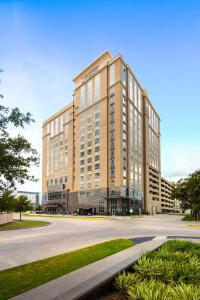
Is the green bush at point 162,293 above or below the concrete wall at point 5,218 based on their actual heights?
above


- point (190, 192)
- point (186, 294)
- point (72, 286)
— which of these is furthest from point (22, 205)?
point (186, 294)

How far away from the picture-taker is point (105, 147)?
3706 inches

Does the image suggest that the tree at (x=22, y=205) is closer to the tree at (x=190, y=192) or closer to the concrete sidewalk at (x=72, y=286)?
the tree at (x=190, y=192)

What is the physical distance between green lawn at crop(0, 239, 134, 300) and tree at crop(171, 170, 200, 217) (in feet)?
135

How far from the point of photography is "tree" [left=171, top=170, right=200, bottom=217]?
52150mm

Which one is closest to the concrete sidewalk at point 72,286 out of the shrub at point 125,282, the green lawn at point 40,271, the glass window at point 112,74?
the shrub at point 125,282

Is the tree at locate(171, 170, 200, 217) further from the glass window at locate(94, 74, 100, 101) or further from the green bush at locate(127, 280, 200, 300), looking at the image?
the glass window at locate(94, 74, 100, 101)

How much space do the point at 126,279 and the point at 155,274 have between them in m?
0.99

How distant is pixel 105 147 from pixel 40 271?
8488cm

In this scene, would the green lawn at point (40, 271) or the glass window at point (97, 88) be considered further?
the glass window at point (97, 88)

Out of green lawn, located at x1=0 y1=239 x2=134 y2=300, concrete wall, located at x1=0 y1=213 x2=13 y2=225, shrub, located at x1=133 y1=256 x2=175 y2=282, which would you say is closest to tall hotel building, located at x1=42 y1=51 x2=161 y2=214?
concrete wall, located at x1=0 y1=213 x2=13 y2=225

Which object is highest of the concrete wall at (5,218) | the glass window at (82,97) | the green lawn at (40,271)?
the glass window at (82,97)

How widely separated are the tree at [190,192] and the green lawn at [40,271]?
4122cm

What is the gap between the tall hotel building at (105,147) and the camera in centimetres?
9194
